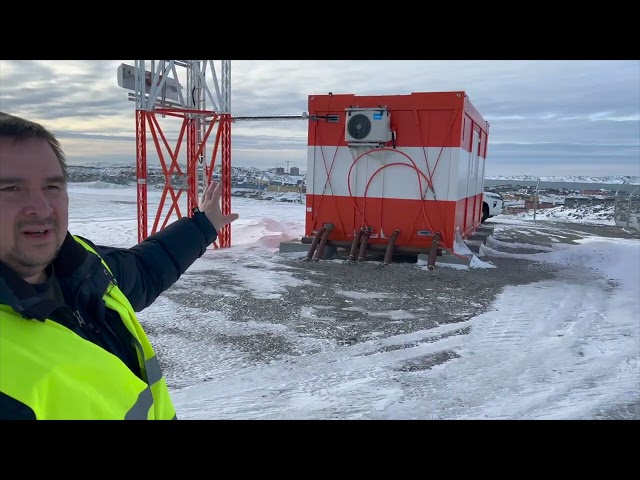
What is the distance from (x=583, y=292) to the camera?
7637mm

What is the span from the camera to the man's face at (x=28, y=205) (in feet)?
4.25

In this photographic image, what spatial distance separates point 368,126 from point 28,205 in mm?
8669

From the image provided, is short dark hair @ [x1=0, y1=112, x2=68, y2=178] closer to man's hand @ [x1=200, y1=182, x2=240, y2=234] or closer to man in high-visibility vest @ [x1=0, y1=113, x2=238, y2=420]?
man in high-visibility vest @ [x1=0, y1=113, x2=238, y2=420]

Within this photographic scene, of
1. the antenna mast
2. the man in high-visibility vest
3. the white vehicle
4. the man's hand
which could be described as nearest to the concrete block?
the antenna mast

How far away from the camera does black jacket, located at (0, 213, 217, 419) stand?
120 centimetres

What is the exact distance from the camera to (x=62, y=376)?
117 cm

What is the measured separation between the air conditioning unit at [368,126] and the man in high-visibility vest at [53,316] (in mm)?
8301

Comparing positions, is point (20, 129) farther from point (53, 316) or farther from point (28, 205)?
point (53, 316)

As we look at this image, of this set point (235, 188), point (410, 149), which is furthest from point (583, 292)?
point (235, 188)

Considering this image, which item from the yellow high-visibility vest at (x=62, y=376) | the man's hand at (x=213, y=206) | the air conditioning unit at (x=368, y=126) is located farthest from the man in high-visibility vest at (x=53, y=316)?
the air conditioning unit at (x=368, y=126)

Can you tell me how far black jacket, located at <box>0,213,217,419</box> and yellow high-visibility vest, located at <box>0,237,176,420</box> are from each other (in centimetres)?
3

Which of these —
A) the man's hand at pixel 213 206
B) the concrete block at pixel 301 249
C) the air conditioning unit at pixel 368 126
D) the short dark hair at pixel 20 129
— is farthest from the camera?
the concrete block at pixel 301 249

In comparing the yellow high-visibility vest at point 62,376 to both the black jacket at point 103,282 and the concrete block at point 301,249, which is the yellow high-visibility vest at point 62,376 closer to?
the black jacket at point 103,282

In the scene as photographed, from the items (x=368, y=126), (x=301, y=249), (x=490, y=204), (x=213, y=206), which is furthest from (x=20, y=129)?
(x=490, y=204)
